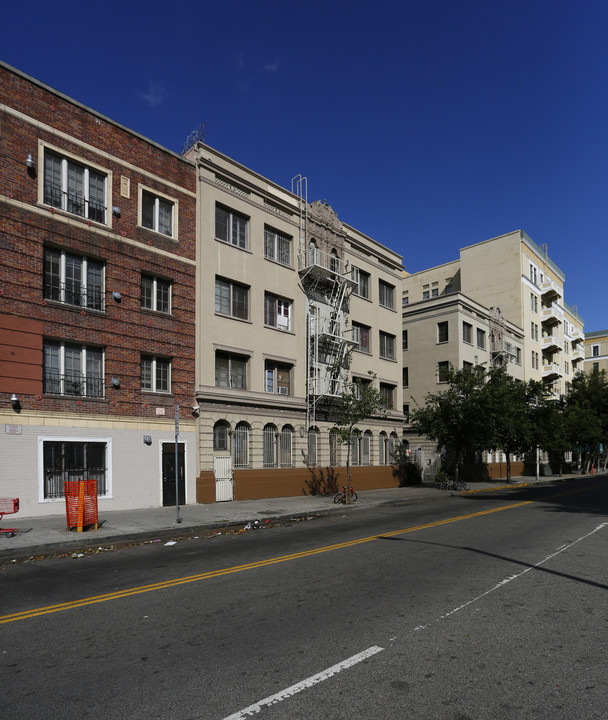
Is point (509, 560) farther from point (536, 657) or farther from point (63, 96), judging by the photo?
point (63, 96)

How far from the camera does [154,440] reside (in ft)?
64.2

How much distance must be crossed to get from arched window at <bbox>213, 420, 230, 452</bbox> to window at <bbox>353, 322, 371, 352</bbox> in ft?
33.5

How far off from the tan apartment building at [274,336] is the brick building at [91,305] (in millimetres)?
908

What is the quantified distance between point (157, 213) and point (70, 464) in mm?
9474

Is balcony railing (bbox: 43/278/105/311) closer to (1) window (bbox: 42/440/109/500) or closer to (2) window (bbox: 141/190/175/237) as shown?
(2) window (bbox: 141/190/175/237)

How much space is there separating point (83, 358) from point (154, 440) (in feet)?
12.2

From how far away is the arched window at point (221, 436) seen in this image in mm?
21750

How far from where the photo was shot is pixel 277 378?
2519cm

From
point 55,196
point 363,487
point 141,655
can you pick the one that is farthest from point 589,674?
point 363,487

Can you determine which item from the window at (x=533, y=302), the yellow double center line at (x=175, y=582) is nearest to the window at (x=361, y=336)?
the yellow double center line at (x=175, y=582)

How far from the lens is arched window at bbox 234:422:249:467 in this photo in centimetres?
2245

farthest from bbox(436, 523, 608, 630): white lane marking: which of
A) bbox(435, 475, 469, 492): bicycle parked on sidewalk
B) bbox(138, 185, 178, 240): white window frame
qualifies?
bbox(138, 185, 178, 240): white window frame

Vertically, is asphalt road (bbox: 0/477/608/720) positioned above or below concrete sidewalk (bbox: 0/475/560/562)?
above

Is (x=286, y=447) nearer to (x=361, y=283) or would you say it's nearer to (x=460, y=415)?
(x=460, y=415)
